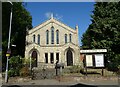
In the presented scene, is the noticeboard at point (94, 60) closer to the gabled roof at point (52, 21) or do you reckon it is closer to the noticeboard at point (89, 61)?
the noticeboard at point (89, 61)

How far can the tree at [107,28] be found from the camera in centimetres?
2972

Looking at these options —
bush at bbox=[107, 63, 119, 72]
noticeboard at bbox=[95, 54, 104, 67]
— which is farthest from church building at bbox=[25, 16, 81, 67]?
noticeboard at bbox=[95, 54, 104, 67]

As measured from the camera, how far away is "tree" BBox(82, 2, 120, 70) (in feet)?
97.5

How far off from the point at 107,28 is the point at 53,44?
12.9m

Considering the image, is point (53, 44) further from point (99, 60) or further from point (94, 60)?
point (99, 60)

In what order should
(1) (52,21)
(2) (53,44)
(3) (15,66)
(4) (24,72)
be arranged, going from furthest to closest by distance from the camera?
(1) (52,21), (2) (53,44), (3) (15,66), (4) (24,72)

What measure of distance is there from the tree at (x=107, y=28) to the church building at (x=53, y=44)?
23.1 feet

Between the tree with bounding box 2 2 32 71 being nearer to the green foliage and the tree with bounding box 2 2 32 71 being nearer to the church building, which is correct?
the church building


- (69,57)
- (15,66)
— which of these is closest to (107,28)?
(69,57)

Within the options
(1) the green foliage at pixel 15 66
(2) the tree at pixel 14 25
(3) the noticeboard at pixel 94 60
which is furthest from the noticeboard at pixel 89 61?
(2) the tree at pixel 14 25

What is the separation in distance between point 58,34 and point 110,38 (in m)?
13.2

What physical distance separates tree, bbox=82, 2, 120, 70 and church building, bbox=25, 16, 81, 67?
7.05 metres

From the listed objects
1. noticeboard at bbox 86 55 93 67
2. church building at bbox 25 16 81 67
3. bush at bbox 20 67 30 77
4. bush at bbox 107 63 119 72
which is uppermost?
church building at bbox 25 16 81 67

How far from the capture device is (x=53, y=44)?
4100cm
